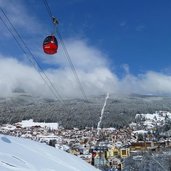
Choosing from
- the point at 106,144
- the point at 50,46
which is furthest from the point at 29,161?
the point at 106,144

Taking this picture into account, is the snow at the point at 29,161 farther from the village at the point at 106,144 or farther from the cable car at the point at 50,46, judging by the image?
the village at the point at 106,144

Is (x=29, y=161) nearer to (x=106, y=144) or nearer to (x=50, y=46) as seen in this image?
(x=50, y=46)

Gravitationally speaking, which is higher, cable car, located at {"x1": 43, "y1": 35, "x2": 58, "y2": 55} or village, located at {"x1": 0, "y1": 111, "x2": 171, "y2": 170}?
village, located at {"x1": 0, "y1": 111, "x2": 171, "y2": 170}

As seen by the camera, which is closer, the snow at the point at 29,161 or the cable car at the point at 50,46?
the snow at the point at 29,161

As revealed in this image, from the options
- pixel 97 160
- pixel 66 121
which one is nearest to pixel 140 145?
pixel 97 160

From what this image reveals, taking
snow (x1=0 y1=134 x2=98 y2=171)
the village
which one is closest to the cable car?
snow (x1=0 y1=134 x2=98 y2=171)

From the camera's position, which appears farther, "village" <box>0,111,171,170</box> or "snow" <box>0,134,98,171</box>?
"village" <box>0,111,171,170</box>

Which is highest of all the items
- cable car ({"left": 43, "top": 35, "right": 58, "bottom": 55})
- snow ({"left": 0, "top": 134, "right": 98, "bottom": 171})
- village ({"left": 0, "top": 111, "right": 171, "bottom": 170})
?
village ({"left": 0, "top": 111, "right": 171, "bottom": 170})

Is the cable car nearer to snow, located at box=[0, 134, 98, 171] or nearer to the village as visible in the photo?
snow, located at box=[0, 134, 98, 171]

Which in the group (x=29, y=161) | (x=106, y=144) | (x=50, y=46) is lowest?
(x=29, y=161)

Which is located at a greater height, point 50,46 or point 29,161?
point 50,46

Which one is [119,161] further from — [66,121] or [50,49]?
[66,121]

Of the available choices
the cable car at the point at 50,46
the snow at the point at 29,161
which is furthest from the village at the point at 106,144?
the snow at the point at 29,161
